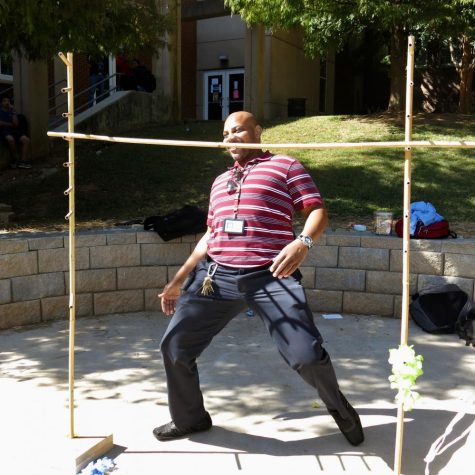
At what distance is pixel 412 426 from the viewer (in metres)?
3.74

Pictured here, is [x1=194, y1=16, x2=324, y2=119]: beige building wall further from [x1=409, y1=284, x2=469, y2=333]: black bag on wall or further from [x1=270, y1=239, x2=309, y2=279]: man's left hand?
[x1=270, y1=239, x2=309, y2=279]: man's left hand

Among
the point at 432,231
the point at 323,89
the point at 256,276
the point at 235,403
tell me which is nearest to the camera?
the point at 256,276

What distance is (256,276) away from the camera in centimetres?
322

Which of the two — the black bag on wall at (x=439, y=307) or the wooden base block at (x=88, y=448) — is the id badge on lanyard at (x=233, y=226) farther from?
the black bag on wall at (x=439, y=307)

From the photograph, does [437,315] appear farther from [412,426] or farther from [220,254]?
[220,254]

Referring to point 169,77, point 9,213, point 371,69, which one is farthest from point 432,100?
point 9,213

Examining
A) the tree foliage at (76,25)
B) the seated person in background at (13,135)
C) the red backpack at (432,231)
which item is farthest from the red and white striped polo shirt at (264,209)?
the seated person in background at (13,135)

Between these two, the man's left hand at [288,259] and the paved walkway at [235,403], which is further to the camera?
the paved walkway at [235,403]

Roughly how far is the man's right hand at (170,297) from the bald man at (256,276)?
10 cm

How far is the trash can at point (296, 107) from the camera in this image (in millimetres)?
18297

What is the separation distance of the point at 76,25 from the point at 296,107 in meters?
11.6

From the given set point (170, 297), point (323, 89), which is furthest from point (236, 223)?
point (323, 89)

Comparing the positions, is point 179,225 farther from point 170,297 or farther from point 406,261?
point 406,261

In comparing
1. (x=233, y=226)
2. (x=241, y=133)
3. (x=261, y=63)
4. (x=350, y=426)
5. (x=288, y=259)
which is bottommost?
(x=350, y=426)
